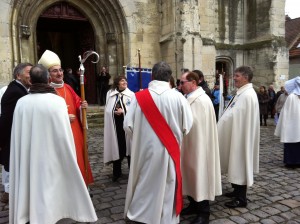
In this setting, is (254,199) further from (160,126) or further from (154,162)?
(160,126)

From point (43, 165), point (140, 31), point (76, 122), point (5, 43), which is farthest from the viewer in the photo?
point (140, 31)

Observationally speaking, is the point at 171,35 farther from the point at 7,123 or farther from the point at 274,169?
the point at 7,123

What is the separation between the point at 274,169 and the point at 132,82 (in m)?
4.04

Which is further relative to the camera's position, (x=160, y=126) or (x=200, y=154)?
(x=200, y=154)

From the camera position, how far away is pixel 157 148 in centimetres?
316

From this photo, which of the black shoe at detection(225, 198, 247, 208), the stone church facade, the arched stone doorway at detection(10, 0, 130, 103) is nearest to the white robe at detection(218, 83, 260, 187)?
the black shoe at detection(225, 198, 247, 208)

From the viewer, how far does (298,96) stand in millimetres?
6004

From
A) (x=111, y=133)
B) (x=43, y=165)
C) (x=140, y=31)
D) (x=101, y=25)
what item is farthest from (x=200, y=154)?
(x=101, y=25)

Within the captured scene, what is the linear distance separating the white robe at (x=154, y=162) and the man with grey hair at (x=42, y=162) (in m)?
0.59

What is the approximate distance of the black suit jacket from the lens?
3.68 m

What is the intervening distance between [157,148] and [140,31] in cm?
924

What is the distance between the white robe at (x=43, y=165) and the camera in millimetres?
2828

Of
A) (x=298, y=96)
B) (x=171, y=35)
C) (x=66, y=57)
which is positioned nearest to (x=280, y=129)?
(x=298, y=96)

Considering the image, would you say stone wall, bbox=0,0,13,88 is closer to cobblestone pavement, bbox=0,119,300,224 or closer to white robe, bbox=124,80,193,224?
cobblestone pavement, bbox=0,119,300,224
